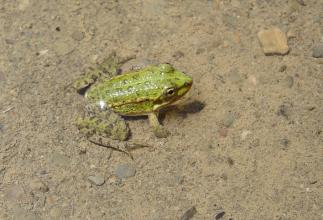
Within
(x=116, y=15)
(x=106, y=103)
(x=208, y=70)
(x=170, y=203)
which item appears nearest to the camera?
(x=170, y=203)

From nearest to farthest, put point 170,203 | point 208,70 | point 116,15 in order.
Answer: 1. point 170,203
2. point 208,70
3. point 116,15

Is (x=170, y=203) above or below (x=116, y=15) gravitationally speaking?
below

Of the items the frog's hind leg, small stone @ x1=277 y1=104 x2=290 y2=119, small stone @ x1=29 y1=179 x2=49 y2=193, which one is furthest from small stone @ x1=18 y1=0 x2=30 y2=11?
small stone @ x1=277 y1=104 x2=290 y2=119

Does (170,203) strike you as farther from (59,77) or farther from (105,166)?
(59,77)

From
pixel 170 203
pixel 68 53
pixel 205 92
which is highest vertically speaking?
pixel 68 53

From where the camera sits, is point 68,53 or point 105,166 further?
point 68,53

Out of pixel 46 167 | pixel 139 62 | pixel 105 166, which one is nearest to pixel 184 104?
pixel 139 62

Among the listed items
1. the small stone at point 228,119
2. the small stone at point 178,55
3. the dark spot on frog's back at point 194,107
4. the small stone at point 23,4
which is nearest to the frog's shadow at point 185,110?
the dark spot on frog's back at point 194,107
